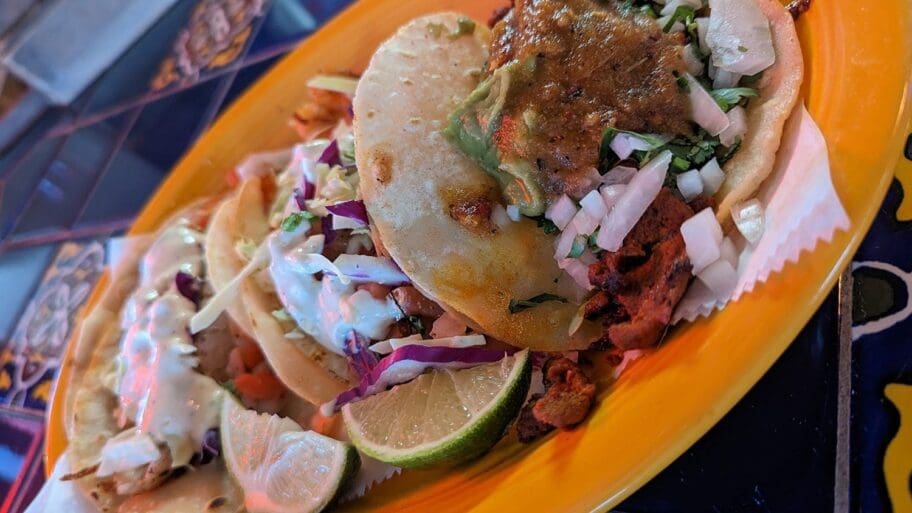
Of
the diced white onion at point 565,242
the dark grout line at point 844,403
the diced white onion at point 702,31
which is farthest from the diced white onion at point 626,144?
the dark grout line at point 844,403

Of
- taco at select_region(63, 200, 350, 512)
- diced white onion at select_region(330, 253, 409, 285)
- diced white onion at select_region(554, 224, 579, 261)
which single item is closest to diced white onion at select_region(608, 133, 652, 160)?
diced white onion at select_region(554, 224, 579, 261)

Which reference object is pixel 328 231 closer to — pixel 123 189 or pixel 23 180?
pixel 123 189

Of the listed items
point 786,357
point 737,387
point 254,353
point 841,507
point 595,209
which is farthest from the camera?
point 254,353

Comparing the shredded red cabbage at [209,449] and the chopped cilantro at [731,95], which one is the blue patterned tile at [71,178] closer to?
the shredded red cabbage at [209,449]

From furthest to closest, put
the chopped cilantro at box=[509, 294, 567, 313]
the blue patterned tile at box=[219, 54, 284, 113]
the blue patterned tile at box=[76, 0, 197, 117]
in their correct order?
the blue patterned tile at box=[76, 0, 197, 117]
the blue patterned tile at box=[219, 54, 284, 113]
the chopped cilantro at box=[509, 294, 567, 313]

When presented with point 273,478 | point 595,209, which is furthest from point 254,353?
point 595,209

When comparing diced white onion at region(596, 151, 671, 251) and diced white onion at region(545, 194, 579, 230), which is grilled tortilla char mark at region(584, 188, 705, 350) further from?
diced white onion at region(545, 194, 579, 230)

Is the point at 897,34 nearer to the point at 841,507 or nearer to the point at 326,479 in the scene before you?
the point at 841,507

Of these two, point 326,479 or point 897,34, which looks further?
point 326,479
